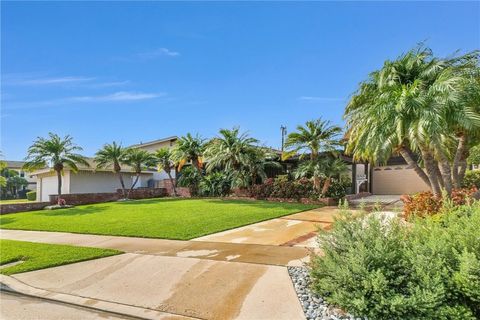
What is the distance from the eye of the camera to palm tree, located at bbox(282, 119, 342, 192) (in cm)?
1742

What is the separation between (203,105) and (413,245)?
61.9 ft

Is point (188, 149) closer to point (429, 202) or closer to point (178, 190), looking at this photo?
point (178, 190)

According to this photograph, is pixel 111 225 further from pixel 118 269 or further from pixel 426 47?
pixel 426 47

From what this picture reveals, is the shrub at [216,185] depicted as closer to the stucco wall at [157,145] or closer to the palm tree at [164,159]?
the palm tree at [164,159]

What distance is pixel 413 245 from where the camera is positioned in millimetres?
4316

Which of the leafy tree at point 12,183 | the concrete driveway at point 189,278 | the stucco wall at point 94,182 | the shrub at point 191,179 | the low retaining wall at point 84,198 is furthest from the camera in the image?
the leafy tree at point 12,183

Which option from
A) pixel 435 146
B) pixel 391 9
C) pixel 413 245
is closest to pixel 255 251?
pixel 413 245

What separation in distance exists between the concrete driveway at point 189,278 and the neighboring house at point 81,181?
2044cm

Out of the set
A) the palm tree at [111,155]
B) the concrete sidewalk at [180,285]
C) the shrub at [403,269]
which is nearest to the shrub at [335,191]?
the concrete sidewalk at [180,285]

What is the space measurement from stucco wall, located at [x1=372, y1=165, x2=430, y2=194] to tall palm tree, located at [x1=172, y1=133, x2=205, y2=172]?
13.5m

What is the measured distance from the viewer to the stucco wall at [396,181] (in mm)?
22328

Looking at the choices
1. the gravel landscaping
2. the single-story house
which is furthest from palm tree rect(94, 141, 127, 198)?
the gravel landscaping

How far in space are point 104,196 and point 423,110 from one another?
23.6m

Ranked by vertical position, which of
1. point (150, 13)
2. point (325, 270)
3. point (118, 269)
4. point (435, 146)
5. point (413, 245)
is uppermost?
point (150, 13)
